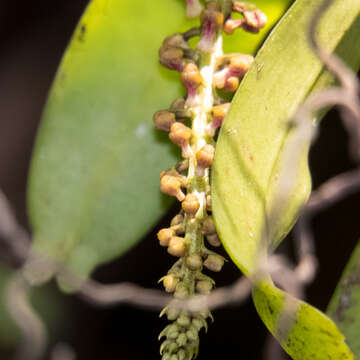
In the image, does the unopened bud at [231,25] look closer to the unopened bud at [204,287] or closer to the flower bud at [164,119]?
the flower bud at [164,119]

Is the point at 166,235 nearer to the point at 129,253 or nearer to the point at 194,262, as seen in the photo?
the point at 194,262

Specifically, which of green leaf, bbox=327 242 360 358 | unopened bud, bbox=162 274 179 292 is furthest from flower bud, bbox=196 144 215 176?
green leaf, bbox=327 242 360 358

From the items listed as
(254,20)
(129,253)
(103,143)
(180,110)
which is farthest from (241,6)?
(129,253)

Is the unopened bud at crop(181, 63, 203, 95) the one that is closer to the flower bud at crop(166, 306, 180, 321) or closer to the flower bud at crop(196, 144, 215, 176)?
the flower bud at crop(196, 144, 215, 176)

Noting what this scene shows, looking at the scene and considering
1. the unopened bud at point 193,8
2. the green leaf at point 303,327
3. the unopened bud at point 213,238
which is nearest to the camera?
the green leaf at point 303,327

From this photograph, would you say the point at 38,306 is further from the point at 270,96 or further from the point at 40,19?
the point at 270,96

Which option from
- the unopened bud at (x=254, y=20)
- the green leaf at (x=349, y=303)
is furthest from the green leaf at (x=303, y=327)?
the unopened bud at (x=254, y=20)

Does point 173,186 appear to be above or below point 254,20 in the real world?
below

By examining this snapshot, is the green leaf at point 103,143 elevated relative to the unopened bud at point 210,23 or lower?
lower
